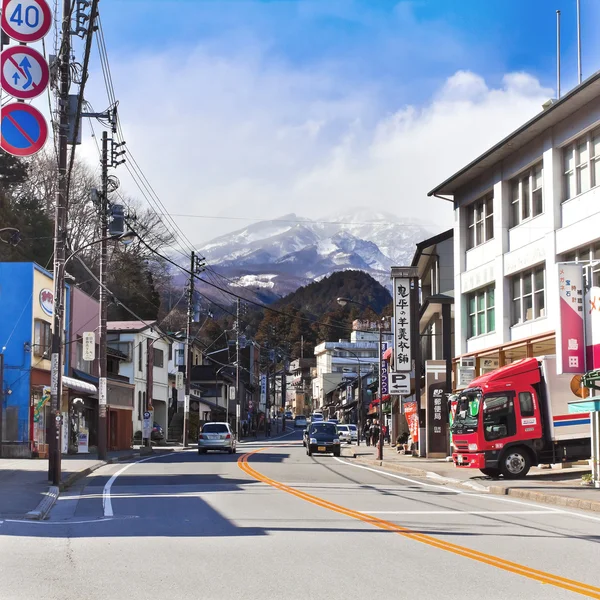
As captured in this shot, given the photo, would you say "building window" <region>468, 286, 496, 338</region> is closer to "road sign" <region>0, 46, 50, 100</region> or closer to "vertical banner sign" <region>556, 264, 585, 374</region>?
"vertical banner sign" <region>556, 264, 585, 374</region>

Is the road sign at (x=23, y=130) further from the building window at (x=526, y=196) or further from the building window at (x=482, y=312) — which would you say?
the building window at (x=482, y=312)

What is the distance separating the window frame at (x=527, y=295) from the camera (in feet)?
104

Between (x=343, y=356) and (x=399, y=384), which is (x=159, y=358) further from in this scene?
(x=343, y=356)

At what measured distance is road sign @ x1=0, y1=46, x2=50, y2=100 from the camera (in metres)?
21.1

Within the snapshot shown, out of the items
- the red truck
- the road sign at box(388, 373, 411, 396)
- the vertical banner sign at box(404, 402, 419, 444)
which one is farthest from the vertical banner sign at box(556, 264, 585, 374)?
the vertical banner sign at box(404, 402, 419, 444)

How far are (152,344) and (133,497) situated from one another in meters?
46.0

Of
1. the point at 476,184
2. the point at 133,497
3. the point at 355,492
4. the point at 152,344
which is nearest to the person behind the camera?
the point at 133,497

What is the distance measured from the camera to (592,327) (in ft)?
78.5

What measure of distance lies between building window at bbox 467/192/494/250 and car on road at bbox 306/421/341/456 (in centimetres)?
1434

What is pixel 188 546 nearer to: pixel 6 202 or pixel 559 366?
pixel 559 366

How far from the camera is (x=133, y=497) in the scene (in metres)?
20.8

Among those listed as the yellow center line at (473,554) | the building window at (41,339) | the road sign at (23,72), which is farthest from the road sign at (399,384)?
the road sign at (23,72)

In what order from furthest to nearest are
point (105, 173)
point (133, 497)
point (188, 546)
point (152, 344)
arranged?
point (152, 344) < point (105, 173) < point (133, 497) < point (188, 546)

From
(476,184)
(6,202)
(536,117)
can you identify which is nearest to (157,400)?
(6,202)
